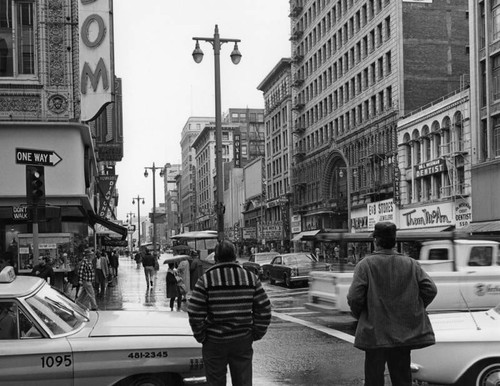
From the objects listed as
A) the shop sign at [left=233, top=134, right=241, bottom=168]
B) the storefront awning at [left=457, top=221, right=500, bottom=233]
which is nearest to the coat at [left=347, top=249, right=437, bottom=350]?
the storefront awning at [left=457, top=221, right=500, bottom=233]

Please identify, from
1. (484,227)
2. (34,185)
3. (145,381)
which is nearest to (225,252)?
(145,381)

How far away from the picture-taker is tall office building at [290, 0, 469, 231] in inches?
1969

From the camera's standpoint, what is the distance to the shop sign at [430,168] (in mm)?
40878

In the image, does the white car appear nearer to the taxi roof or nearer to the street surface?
the street surface

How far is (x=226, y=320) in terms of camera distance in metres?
5.22

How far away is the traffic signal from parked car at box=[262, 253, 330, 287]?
640 inches

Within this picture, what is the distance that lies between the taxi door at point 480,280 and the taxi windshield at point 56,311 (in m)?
9.09

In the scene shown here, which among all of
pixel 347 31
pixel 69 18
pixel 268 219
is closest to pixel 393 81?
pixel 347 31

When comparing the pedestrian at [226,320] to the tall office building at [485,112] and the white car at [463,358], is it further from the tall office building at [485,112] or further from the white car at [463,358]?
the tall office building at [485,112]

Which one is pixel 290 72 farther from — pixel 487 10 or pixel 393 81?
pixel 487 10

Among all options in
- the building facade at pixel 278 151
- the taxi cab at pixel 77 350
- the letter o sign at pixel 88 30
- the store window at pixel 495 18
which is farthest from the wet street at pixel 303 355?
the building facade at pixel 278 151

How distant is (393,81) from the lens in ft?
165

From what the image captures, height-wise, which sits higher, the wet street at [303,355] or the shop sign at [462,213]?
the shop sign at [462,213]

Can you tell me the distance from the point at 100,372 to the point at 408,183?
1693 inches
